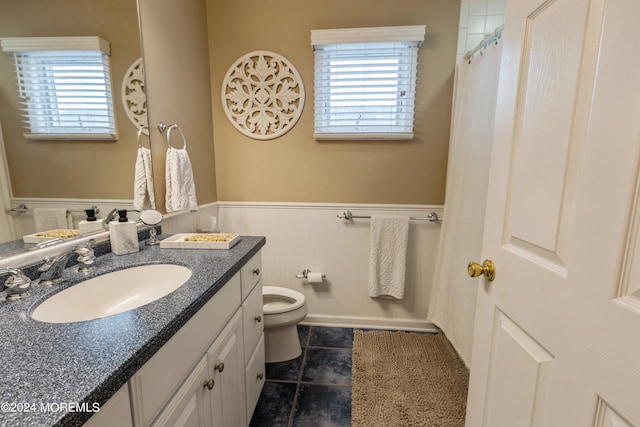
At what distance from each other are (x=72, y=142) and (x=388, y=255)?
1.82m

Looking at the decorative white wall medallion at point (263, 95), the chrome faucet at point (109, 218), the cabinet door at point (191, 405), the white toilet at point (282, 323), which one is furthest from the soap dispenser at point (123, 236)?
the decorative white wall medallion at point (263, 95)

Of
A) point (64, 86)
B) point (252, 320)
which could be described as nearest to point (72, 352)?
point (252, 320)

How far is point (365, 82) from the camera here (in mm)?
1900

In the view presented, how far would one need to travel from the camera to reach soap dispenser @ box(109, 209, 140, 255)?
1.15 meters

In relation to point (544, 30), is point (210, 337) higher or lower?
lower

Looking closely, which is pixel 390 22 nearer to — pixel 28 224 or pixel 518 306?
pixel 518 306

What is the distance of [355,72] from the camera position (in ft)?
6.21

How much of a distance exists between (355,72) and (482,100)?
2.69 feet

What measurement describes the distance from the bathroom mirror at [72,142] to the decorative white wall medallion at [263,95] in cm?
72

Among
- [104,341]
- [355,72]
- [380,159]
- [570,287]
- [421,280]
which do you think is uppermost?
[355,72]

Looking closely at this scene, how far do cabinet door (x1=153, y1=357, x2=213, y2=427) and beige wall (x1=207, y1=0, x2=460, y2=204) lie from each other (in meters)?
1.41

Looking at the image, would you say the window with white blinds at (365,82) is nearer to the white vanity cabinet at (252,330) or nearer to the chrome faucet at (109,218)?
the white vanity cabinet at (252,330)

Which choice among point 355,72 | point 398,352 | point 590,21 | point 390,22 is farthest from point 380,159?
point 590,21

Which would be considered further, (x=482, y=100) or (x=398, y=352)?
(x=398, y=352)
